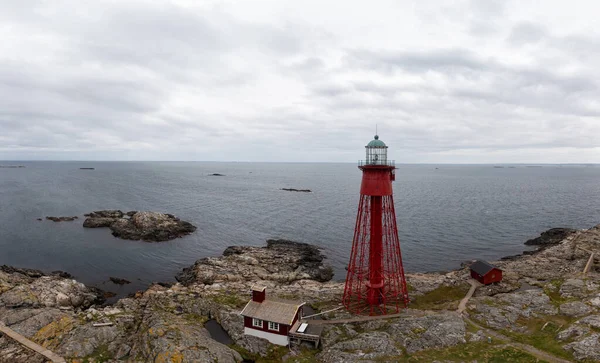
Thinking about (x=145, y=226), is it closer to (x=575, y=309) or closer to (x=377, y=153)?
(x=377, y=153)

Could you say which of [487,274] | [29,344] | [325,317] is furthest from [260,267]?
[487,274]

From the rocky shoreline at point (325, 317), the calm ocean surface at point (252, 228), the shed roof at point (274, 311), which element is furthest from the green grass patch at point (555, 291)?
the shed roof at point (274, 311)

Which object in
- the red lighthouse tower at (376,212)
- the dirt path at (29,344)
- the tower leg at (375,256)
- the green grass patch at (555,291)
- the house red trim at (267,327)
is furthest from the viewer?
the green grass patch at (555,291)

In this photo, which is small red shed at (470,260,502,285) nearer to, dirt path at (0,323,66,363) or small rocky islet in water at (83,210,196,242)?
dirt path at (0,323,66,363)

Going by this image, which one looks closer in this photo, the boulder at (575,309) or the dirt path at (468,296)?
the boulder at (575,309)

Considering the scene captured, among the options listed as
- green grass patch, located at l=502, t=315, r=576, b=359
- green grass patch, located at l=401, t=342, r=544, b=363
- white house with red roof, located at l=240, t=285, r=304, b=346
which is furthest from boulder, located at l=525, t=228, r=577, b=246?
white house with red roof, located at l=240, t=285, r=304, b=346

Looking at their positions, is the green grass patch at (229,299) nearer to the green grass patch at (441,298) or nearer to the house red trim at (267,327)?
the house red trim at (267,327)
